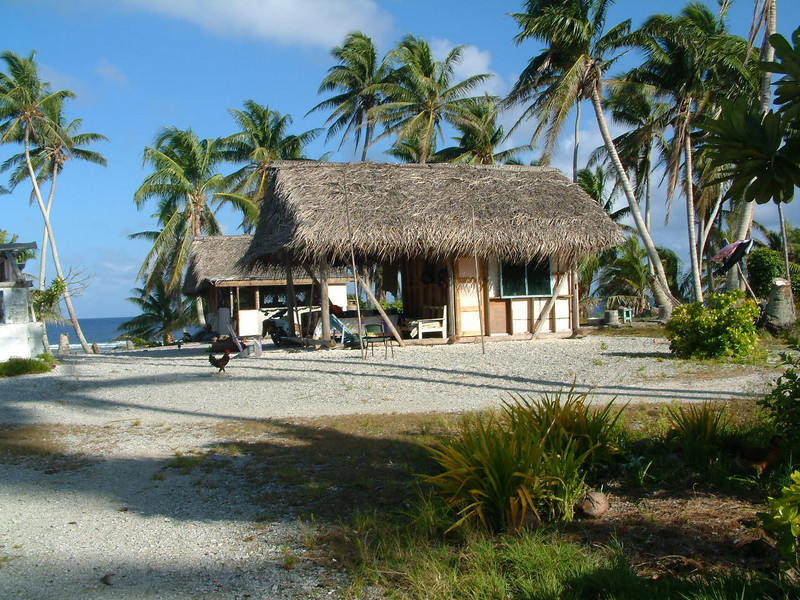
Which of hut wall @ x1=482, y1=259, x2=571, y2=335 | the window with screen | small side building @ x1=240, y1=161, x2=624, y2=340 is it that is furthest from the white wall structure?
the window with screen

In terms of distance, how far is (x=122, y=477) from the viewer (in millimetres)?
5793

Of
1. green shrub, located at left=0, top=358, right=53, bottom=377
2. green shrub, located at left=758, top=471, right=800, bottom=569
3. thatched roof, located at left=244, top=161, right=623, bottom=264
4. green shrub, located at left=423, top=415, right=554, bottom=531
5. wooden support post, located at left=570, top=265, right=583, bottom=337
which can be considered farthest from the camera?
wooden support post, located at left=570, top=265, right=583, bottom=337

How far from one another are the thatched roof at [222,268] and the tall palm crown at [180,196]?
2.59m

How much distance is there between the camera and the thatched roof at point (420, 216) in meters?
14.8

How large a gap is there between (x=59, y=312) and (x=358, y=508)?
89.1 ft

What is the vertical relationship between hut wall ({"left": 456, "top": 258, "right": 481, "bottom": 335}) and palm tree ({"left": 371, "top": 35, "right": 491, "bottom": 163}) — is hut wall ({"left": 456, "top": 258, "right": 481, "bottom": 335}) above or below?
below

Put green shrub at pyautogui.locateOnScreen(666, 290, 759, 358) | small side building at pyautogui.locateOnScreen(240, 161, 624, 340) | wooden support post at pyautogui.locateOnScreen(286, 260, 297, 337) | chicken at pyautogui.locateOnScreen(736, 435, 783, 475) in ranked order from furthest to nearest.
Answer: wooden support post at pyautogui.locateOnScreen(286, 260, 297, 337)
small side building at pyautogui.locateOnScreen(240, 161, 624, 340)
green shrub at pyautogui.locateOnScreen(666, 290, 759, 358)
chicken at pyautogui.locateOnScreen(736, 435, 783, 475)

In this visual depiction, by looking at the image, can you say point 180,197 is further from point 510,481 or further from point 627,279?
point 510,481

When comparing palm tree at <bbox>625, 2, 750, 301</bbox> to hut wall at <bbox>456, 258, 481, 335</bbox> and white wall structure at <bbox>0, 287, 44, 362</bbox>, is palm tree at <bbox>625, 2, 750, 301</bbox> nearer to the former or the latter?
hut wall at <bbox>456, 258, 481, 335</bbox>

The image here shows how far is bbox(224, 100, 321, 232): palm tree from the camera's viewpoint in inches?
1340

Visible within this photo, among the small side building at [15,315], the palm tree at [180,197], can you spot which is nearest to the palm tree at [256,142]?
the palm tree at [180,197]

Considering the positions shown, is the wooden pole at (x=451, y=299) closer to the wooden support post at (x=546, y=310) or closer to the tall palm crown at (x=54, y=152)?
the wooden support post at (x=546, y=310)

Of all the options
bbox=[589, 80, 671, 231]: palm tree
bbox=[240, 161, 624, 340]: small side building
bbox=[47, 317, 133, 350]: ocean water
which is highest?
bbox=[589, 80, 671, 231]: palm tree

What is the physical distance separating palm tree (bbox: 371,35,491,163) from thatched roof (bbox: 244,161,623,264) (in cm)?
1177
